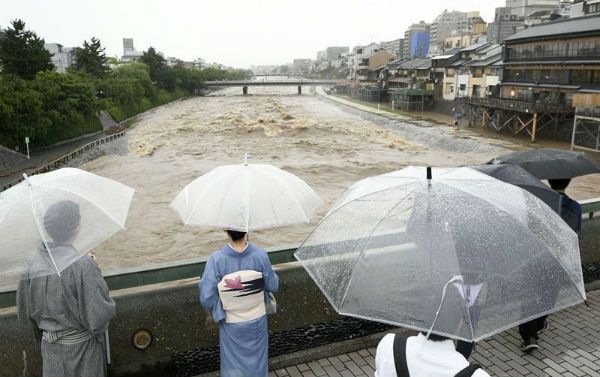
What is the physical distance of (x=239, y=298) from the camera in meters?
3.29

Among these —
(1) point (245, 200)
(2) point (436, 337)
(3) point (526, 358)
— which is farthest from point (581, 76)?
(2) point (436, 337)

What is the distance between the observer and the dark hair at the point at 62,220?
9.32 ft

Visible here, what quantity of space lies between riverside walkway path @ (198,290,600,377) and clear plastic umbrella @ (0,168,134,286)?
1907 mm

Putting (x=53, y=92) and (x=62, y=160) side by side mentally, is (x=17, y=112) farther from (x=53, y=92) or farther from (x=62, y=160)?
(x=53, y=92)

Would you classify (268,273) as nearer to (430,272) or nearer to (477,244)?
(430,272)

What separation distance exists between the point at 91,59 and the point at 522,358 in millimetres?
57955

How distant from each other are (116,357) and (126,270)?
717mm

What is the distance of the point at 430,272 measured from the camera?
265 cm

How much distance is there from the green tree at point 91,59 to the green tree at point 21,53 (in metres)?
13.1

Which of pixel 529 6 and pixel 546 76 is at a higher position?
pixel 529 6

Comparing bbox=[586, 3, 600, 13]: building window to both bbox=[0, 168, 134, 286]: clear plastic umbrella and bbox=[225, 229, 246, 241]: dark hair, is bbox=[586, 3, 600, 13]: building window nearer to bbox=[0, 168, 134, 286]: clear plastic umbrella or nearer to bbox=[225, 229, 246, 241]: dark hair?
bbox=[225, 229, 246, 241]: dark hair

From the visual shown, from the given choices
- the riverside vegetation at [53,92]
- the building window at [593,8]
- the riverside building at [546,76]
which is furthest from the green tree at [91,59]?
Result: the building window at [593,8]

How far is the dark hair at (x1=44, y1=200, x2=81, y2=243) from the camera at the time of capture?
2.84m

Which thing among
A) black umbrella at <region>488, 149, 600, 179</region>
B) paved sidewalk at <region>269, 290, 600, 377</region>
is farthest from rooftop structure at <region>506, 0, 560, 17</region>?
paved sidewalk at <region>269, 290, 600, 377</region>
